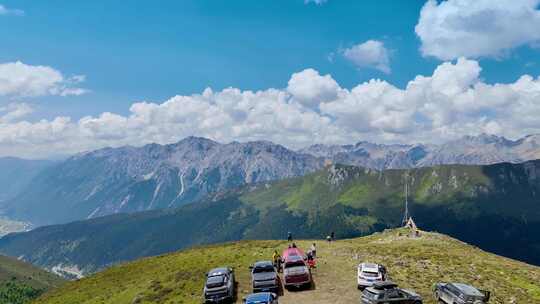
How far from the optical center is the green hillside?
4431 cm

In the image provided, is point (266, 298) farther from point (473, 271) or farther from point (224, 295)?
point (473, 271)

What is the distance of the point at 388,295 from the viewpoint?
35344mm

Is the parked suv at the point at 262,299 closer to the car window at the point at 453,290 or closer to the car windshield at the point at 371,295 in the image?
the car windshield at the point at 371,295

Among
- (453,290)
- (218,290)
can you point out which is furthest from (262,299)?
(453,290)

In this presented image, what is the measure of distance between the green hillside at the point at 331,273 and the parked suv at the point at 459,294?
164 centimetres

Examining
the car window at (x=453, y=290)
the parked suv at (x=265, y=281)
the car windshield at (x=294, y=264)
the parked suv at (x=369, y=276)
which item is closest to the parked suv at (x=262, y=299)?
the parked suv at (x=265, y=281)

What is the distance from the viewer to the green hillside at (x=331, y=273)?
44.3 meters

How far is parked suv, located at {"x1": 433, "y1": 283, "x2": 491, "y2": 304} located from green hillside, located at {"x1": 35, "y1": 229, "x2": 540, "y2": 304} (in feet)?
5.38

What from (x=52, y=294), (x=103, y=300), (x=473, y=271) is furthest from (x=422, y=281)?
(x=52, y=294)

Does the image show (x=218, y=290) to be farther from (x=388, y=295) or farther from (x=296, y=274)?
(x=388, y=295)

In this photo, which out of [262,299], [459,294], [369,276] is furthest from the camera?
[369,276]

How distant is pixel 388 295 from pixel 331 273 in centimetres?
1552

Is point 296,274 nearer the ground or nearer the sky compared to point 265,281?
nearer the sky

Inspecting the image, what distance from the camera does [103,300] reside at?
63562 millimetres
